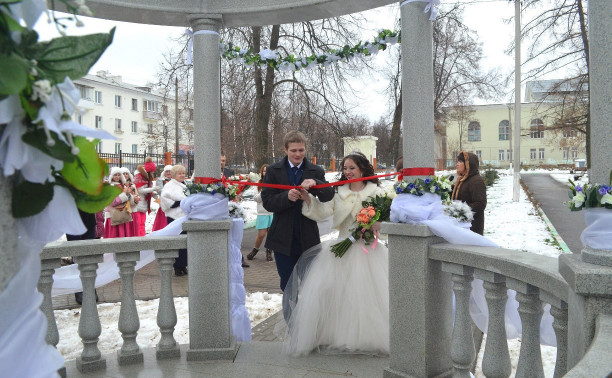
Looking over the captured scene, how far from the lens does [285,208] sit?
4.88 meters

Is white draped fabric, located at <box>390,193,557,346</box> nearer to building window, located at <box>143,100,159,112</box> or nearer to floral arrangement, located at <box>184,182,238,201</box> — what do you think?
floral arrangement, located at <box>184,182,238,201</box>

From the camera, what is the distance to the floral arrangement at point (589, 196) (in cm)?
226

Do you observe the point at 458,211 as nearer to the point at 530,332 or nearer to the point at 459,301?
the point at 459,301

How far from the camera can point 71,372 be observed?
4.23m

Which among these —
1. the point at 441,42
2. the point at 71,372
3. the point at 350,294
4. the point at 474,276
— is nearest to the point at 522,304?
the point at 474,276

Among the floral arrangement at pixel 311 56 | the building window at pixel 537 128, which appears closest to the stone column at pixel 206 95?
the floral arrangement at pixel 311 56

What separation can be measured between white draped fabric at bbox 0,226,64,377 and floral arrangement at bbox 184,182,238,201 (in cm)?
325

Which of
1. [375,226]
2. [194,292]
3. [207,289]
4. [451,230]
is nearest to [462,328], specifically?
[451,230]

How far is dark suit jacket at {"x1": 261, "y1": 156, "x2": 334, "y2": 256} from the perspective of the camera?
489cm

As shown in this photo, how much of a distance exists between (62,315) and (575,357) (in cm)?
633

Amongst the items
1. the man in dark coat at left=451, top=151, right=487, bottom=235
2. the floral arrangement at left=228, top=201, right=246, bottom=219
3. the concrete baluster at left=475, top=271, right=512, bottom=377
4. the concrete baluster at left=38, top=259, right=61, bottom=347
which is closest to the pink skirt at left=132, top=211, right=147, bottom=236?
the floral arrangement at left=228, top=201, right=246, bottom=219

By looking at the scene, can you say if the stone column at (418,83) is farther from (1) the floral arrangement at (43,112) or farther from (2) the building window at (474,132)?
(2) the building window at (474,132)

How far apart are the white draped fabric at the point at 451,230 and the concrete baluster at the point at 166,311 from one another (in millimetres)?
2085

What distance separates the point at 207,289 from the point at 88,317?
101 cm
